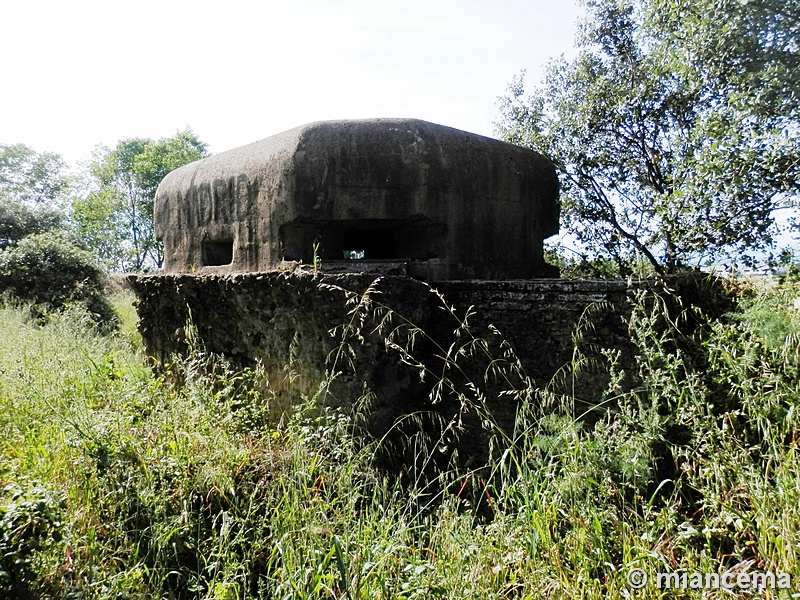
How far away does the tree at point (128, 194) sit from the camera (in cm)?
2353

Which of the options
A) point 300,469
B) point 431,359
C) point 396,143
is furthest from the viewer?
point 396,143

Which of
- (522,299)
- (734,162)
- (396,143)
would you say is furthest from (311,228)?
(734,162)

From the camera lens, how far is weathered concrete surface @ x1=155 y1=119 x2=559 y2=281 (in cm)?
406

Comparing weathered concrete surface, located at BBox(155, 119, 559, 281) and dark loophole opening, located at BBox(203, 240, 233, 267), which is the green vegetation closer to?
weathered concrete surface, located at BBox(155, 119, 559, 281)

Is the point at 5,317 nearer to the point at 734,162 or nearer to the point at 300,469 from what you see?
the point at 300,469

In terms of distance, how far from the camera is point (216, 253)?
5066mm

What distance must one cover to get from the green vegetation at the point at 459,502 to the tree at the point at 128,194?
22.9 metres

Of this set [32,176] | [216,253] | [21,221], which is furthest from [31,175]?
[216,253]

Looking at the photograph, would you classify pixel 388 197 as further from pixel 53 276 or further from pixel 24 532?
pixel 53 276

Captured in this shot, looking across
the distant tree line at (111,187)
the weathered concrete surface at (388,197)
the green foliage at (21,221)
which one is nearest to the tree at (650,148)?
the weathered concrete surface at (388,197)

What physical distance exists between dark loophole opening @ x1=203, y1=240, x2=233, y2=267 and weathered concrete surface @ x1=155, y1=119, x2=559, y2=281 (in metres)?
0.26

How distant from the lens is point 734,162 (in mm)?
4129

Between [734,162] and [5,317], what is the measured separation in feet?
27.4

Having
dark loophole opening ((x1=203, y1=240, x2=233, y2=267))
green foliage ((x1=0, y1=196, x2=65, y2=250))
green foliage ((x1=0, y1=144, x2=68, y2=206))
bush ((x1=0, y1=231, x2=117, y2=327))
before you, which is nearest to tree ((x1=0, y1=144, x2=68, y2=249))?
green foliage ((x1=0, y1=144, x2=68, y2=206))
